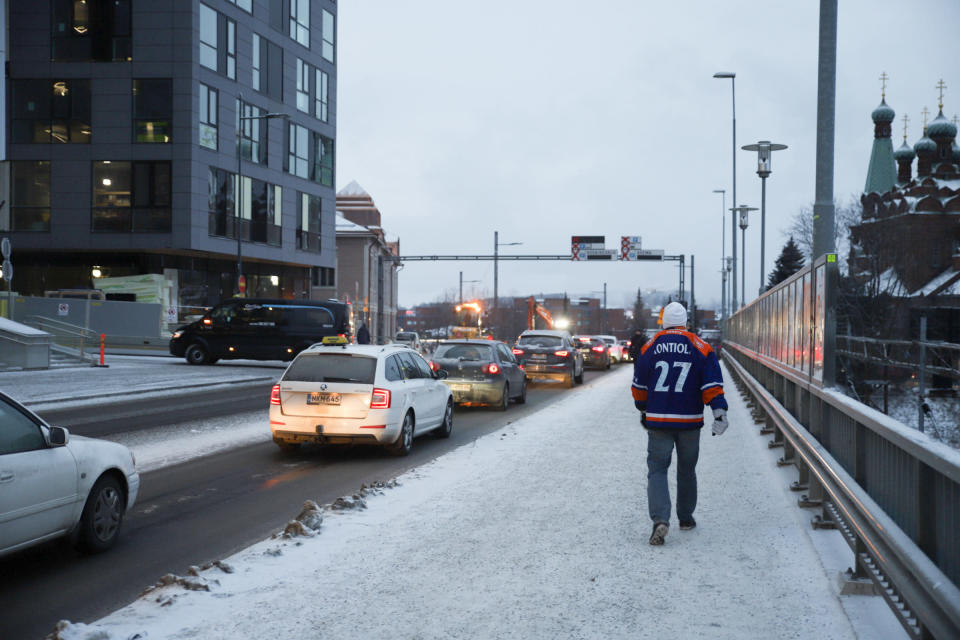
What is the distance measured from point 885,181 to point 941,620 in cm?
9873

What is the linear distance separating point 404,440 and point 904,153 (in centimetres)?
9113

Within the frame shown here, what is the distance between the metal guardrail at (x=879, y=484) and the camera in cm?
375

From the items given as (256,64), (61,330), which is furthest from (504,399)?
(256,64)

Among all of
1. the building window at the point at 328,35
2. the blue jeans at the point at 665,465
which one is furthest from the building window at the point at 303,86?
the blue jeans at the point at 665,465

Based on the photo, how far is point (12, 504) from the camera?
562 centimetres

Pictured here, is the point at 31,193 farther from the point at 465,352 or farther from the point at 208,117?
the point at 465,352

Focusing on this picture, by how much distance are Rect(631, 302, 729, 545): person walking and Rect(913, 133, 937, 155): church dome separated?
87695mm

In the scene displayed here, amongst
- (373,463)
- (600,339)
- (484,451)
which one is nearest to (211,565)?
(373,463)

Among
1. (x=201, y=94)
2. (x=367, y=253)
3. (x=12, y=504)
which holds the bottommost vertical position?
(x=12, y=504)

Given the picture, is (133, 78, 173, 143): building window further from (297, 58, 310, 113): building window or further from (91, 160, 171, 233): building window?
(297, 58, 310, 113): building window

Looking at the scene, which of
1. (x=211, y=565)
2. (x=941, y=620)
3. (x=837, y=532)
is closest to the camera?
(x=941, y=620)

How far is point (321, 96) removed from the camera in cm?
5100

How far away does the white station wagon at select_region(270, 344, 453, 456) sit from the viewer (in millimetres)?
11422

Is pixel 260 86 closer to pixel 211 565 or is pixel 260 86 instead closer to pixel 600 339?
pixel 600 339
